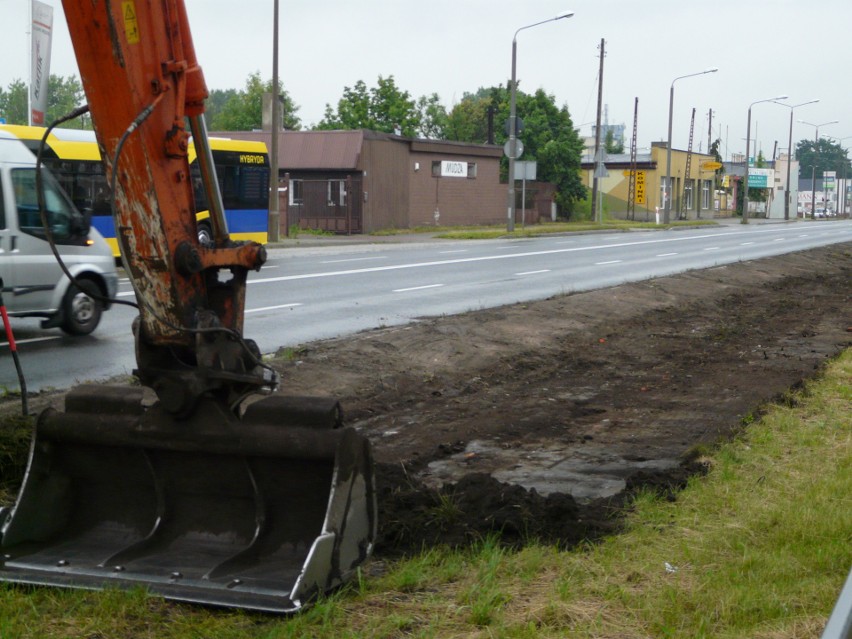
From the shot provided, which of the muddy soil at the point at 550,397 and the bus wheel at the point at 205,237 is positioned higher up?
the bus wheel at the point at 205,237

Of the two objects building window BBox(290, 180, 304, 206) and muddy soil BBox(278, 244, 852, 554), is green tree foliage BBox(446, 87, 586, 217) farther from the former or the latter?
muddy soil BBox(278, 244, 852, 554)

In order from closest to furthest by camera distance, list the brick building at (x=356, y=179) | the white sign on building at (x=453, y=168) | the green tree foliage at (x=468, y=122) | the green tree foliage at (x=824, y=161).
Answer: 1. the brick building at (x=356, y=179)
2. the white sign on building at (x=453, y=168)
3. the green tree foliage at (x=468, y=122)
4. the green tree foliage at (x=824, y=161)

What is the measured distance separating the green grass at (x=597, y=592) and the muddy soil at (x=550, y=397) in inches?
13.0

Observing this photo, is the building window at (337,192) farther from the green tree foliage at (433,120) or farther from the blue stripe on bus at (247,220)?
the green tree foliage at (433,120)

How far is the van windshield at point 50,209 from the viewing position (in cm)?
1398

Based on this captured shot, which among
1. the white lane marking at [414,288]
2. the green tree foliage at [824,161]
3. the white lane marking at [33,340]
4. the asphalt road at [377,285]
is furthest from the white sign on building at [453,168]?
the green tree foliage at [824,161]

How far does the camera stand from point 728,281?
2338 cm

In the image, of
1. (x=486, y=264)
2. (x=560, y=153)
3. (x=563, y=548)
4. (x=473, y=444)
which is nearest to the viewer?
(x=563, y=548)

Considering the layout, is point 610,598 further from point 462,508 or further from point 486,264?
point 486,264

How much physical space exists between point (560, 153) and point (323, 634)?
68.0 meters

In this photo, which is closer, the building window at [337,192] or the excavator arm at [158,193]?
the excavator arm at [158,193]

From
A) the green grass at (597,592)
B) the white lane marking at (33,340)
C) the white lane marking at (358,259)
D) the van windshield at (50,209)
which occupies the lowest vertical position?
the white lane marking at (33,340)

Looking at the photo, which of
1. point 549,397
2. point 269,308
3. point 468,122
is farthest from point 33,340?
point 468,122

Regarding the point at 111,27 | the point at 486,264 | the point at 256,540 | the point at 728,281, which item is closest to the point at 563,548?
the point at 256,540
